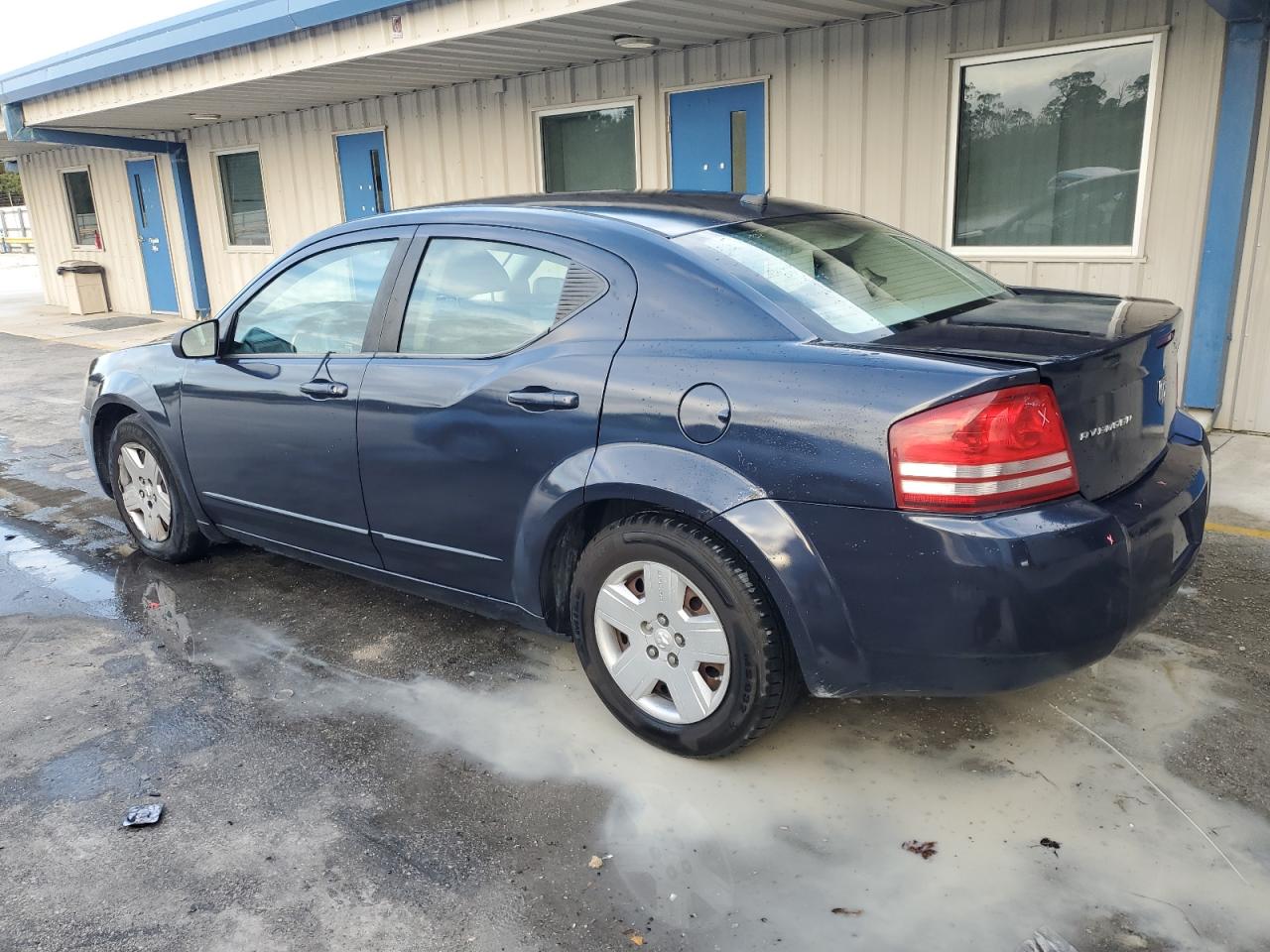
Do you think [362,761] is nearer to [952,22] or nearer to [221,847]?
[221,847]

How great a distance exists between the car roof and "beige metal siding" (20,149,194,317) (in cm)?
1251

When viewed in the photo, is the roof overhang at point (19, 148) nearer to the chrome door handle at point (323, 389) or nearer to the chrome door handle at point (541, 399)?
the chrome door handle at point (323, 389)

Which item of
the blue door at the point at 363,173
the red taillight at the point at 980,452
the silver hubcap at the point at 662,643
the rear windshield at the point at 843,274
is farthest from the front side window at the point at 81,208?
the red taillight at the point at 980,452

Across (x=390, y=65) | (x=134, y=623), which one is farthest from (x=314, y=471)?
(x=390, y=65)

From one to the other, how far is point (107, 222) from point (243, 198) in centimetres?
421

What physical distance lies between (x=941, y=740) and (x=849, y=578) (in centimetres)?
87

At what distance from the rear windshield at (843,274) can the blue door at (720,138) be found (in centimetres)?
457

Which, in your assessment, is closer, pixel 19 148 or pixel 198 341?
pixel 198 341

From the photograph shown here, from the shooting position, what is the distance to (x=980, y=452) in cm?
239

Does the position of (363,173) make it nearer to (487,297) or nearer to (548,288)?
(487,297)

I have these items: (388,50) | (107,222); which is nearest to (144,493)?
(388,50)

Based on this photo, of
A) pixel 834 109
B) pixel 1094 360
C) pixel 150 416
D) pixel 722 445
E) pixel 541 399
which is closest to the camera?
pixel 1094 360

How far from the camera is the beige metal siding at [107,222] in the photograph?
14.8 m

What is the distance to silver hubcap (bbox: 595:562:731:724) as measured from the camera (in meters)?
2.87
